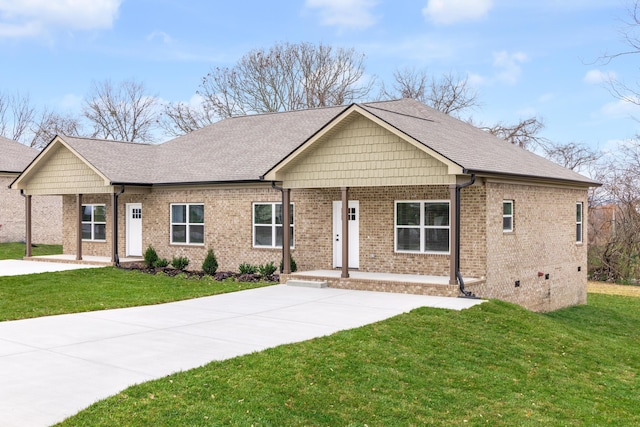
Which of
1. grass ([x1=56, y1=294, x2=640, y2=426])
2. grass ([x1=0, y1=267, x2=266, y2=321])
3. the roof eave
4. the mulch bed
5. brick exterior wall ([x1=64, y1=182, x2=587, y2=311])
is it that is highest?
the roof eave

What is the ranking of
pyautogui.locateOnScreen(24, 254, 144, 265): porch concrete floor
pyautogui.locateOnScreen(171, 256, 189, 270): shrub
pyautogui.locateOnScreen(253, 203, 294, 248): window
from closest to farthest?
pyautogui.locateOnScreen(253, 203, 294, 248): window < pyautogui.locateOnScreen(171, 256, 189, 270): shrub < pyautogui.locateOnScreen(24, 254, 144, 265): porch concrete floor

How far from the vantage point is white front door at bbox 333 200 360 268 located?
65.0 ft

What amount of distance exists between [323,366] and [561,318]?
509 inches

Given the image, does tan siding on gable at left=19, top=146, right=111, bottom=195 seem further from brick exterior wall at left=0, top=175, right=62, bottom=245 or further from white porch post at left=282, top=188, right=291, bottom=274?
brick exterior wall at left=0, top=175, right=62, bottom=245

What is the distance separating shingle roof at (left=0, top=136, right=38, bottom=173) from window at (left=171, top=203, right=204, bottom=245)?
1504cm

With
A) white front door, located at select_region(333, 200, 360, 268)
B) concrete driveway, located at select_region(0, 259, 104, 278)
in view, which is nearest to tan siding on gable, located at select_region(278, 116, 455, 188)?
white front door, located at select_region(333, 200, 360, 268)

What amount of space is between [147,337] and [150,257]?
42.2 ft

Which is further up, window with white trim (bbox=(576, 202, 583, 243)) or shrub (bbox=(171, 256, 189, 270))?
window with white trim (bbox=(576, 202, 583, 243))

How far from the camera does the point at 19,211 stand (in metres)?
35.5

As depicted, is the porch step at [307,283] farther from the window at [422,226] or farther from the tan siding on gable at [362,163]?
the tan siding on gable at [362,163]

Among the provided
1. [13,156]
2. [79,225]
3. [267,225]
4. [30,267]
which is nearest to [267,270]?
[267,225]

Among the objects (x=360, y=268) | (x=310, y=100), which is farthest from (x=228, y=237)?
(x=310, y=100)

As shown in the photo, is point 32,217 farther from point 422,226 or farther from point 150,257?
point 422,226

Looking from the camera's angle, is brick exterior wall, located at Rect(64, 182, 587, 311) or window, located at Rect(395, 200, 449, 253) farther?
window, located at Rect(395, 200, 449, 253)
